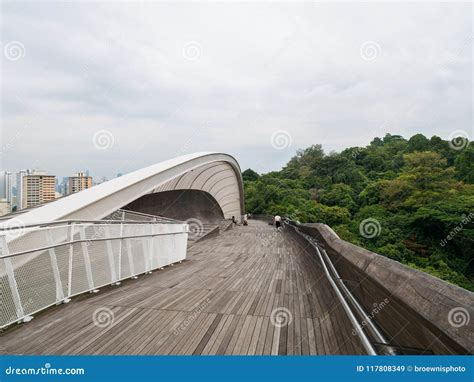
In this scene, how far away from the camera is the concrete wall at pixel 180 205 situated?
20.8 metres

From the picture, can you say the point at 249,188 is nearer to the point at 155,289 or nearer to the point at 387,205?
the point at 387,205

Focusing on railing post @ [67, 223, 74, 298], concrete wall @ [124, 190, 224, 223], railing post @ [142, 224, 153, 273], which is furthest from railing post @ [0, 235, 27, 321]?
concrete wall @ [124, 190, 224, 223]

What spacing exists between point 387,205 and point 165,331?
46.3 meters

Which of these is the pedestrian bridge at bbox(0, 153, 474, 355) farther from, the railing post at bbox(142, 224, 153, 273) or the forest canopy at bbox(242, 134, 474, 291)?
the forest canopy at bbox(242, 134, 474, 291)

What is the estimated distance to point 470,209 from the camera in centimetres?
2953

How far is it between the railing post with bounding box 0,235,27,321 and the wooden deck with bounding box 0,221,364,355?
0.69 feet

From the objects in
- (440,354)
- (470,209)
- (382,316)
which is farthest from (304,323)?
(470,209)

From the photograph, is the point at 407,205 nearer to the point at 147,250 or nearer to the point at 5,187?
the point at 147,250

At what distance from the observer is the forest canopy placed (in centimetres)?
2867

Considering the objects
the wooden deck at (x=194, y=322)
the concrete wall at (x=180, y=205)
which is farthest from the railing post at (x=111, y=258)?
the concrete wall at (x=180, y=205)

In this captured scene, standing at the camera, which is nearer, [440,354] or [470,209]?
[440,354]

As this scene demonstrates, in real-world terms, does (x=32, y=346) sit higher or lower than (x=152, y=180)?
lower

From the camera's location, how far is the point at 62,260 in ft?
16.7

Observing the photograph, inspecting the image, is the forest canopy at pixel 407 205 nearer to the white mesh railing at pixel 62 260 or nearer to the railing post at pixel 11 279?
the white mesh railing at pixel 62 260
